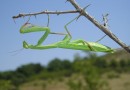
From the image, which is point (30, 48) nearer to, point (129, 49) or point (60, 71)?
point (129, 49)

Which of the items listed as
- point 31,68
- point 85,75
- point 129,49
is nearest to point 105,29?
point 129,49

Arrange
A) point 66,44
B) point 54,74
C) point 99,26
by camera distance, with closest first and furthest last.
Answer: point 99,26, point 66,44, point 54,74

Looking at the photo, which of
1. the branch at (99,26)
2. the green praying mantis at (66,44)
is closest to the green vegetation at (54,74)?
the green praying mantis at (66,44)

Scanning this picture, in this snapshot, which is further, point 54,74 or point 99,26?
point 54,74

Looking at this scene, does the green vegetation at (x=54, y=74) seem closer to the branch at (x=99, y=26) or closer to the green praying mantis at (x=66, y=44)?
the green praying mantis at (x=66, y=44)

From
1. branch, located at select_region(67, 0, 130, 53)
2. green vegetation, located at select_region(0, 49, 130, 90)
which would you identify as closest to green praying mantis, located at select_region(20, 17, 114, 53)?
branch, located at select_region(67, 0, 130, 53)

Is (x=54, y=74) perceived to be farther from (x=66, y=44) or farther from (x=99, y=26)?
(x=99, y=26)

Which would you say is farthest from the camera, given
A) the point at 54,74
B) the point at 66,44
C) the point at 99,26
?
the point at 54,74

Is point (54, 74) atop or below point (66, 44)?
atop

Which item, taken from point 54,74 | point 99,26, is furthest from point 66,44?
point 54,74

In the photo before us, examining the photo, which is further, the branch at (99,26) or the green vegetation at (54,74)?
the green vegetation at (54,74)

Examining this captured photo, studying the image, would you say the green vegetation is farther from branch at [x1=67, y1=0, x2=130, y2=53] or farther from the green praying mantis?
branch at [x1=67, y1=0, x2=130, y2=53]
